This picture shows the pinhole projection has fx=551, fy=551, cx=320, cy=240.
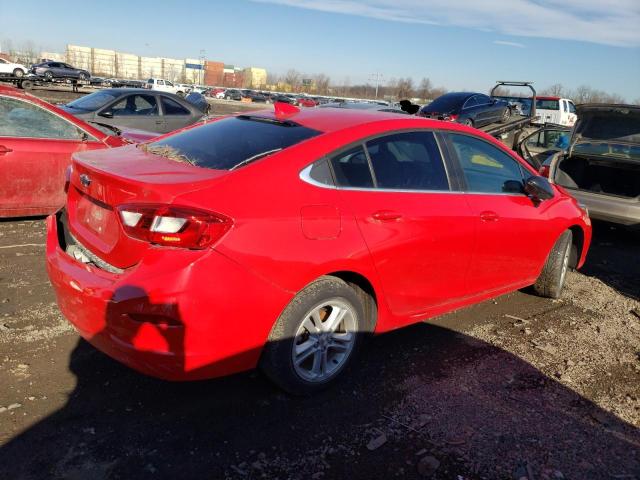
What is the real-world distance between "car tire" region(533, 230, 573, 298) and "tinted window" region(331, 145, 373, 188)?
8.20ft

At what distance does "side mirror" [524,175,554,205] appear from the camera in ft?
14.5

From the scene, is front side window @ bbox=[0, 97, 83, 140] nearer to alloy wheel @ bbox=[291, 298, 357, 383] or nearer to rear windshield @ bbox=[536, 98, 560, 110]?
alloy wheel @ bbox=[291, 298, 357, 383]

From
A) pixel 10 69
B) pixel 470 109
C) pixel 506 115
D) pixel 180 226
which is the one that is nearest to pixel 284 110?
pixel 180 226

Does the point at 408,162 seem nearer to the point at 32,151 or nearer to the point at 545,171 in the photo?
the point at 32,151

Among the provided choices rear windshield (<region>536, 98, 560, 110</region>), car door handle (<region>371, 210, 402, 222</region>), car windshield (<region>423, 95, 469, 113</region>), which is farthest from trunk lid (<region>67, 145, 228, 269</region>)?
rear windshield (<region>536, 98, 560, 110</region>)

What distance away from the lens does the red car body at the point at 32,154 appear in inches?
232

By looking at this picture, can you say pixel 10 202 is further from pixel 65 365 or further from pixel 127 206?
pixel 127 206

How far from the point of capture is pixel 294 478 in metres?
2.56

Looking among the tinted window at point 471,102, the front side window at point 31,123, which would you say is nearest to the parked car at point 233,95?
the tinted window at point 471,102

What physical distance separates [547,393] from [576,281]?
2.83 m

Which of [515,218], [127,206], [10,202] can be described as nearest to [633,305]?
[515,218]

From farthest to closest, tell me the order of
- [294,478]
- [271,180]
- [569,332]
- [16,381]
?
[569,332], [16,381], [271,180], [294,478]

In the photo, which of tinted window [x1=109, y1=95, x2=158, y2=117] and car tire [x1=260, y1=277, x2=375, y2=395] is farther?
tinted window [x1=109, y1=95, x2=158, y2=117]

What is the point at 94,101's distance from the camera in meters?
11.1
